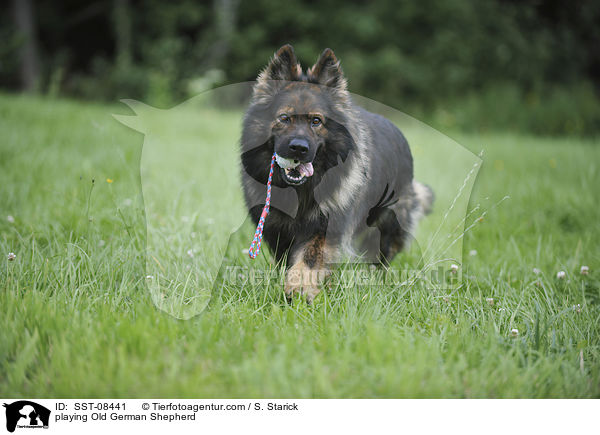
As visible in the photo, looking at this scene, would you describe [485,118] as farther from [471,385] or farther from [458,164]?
[471,385]

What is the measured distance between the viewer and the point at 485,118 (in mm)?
12477

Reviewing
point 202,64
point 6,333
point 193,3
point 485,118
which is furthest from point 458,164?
point 193,3

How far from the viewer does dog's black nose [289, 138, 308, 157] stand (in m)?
2.51

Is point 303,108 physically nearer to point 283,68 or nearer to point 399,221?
point 283,68

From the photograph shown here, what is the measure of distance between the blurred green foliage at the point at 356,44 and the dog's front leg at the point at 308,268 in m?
11.6

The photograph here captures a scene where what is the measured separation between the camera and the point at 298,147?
2520 mm

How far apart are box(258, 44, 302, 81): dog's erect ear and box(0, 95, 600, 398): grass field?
128 cm

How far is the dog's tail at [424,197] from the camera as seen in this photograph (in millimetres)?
3658

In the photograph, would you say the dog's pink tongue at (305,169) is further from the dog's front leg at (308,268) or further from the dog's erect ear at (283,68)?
the dog's erect ear at (283,68)
